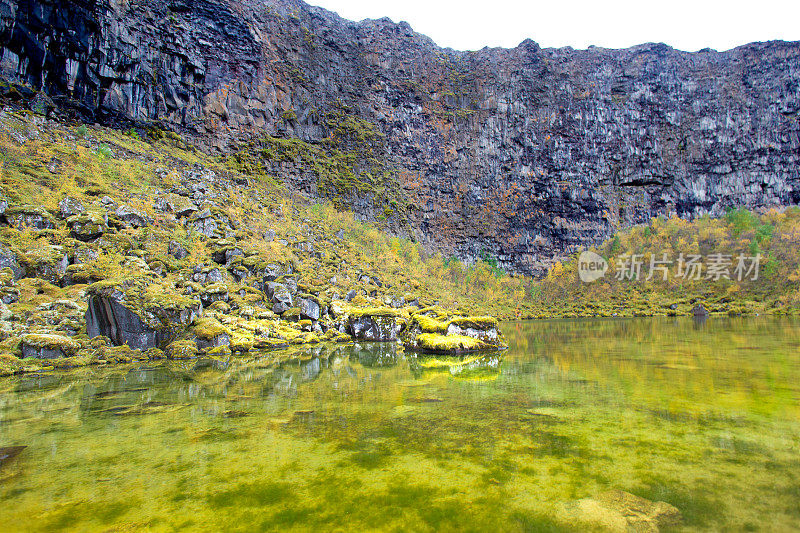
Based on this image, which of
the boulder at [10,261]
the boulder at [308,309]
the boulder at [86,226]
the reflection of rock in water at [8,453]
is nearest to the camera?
the reflection of rock in water at [8,453]

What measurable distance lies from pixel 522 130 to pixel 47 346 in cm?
6942

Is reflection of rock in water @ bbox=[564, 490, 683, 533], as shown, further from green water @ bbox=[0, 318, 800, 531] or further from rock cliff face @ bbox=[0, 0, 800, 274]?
rock cliff face @ bbox=[0, 0, 800, 274]

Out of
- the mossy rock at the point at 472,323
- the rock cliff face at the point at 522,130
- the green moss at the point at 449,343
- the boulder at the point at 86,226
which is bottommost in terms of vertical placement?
the green moss at the point at 449,343

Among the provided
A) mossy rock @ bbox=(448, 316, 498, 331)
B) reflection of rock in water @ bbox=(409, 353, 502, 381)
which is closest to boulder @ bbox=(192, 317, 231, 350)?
reflection of rock in water @ bbox=(409, 353, 502, 381)

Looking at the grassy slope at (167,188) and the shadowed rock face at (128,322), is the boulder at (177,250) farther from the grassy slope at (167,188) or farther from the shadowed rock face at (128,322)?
the shadowed rock face at (128,322)

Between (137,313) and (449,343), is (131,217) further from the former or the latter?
(449,343)

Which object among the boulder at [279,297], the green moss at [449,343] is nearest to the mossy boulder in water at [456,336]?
the green moss at [449,343]

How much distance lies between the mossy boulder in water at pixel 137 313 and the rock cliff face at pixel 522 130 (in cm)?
3099

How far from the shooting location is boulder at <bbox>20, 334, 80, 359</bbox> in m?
12.6

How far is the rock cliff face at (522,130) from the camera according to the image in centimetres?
5134

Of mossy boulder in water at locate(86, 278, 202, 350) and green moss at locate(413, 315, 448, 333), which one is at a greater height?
mossy boulder in water at locate(86, 278, 202, 350)

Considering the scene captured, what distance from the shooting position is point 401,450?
17.4 feet

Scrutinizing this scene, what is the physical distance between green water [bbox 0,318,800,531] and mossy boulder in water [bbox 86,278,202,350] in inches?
173

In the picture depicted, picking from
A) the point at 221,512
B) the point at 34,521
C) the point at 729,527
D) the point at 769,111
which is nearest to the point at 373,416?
the point at 221,512
